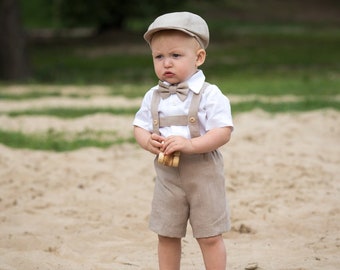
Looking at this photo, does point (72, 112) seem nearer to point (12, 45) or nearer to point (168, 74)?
point (168, 74)

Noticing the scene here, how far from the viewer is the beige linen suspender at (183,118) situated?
12.3ft

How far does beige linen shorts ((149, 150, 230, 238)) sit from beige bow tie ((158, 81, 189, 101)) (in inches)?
11.2

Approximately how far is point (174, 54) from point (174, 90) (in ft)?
0.56

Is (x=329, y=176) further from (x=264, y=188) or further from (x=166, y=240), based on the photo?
(x=166, y=240)

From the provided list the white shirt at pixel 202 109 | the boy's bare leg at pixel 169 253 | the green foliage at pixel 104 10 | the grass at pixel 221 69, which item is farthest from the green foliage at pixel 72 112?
the green foliage at pixel 104 10

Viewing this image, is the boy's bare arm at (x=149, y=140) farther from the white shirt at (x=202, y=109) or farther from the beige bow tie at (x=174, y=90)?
the beige bow tie at (x=174, y=90)

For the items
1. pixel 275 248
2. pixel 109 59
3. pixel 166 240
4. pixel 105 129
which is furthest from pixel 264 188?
pixel 109 59

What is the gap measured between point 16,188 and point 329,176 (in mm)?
2570

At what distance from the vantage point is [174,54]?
3.84 meters

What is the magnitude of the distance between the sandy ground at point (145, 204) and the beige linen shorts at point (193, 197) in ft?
2.37

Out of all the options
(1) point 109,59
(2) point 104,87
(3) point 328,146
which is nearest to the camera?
(3) point 328,146

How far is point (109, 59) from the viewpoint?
73.7 ft

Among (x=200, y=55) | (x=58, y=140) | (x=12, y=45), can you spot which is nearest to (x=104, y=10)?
(x=12, y=45)

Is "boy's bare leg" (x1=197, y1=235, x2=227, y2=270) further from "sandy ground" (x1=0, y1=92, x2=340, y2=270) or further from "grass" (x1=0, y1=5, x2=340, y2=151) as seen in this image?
"grass" (x1=0, y1=5, x2=340, y2=151)
